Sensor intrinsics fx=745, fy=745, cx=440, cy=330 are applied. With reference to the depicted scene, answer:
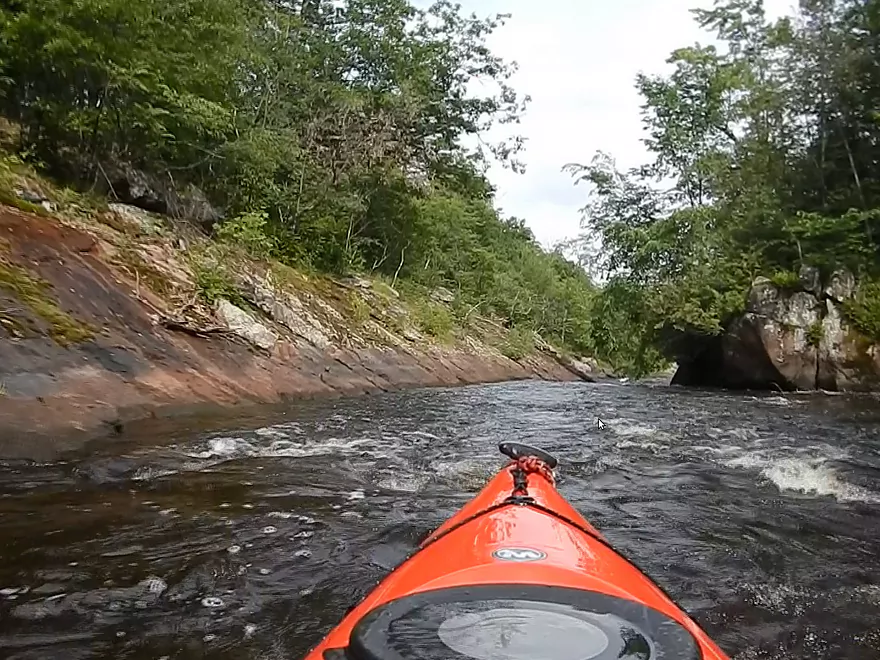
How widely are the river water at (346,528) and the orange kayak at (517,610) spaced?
829mm

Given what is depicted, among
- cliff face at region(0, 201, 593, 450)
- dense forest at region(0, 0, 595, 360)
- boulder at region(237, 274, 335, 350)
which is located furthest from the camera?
boulder at region(237, 274, 335, 350)

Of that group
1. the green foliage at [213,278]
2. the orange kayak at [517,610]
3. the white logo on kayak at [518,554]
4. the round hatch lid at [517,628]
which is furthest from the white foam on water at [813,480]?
the green foliage at [213,278]

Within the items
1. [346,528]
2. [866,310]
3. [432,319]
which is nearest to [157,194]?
[432,319]

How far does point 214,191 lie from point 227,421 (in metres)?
7.36

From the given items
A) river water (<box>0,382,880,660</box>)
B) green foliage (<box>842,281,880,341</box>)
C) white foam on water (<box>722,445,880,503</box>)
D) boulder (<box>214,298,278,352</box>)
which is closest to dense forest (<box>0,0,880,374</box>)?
green foliage (<box>842,281,880,341</box>)

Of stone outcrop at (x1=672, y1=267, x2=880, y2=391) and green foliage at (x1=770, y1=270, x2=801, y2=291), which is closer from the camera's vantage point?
stone outcrop at (x1=672, y1=267, x2=880, y2=391)

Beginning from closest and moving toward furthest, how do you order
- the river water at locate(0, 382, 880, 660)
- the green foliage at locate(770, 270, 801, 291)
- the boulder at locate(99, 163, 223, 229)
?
the river water at locate(0, 382, 880, 660) < the boulder at locate(99, 163, 223, 229) < the green foliage at locate(770, 270, 801, 291)

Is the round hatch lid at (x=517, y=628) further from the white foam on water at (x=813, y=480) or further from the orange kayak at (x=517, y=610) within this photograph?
the white foam on water at (x=813, y=480)

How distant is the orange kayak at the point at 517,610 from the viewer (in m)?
1.46

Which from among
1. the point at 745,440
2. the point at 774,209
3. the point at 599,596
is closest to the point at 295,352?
the point at 745,440

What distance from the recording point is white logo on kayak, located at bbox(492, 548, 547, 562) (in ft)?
6.54

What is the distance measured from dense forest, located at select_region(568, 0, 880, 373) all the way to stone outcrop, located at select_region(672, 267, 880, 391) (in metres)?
0.30

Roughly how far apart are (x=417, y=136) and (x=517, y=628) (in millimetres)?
17481

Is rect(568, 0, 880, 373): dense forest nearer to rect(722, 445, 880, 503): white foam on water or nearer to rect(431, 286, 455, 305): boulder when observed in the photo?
rect(431, 286, 455, 305): boulder
